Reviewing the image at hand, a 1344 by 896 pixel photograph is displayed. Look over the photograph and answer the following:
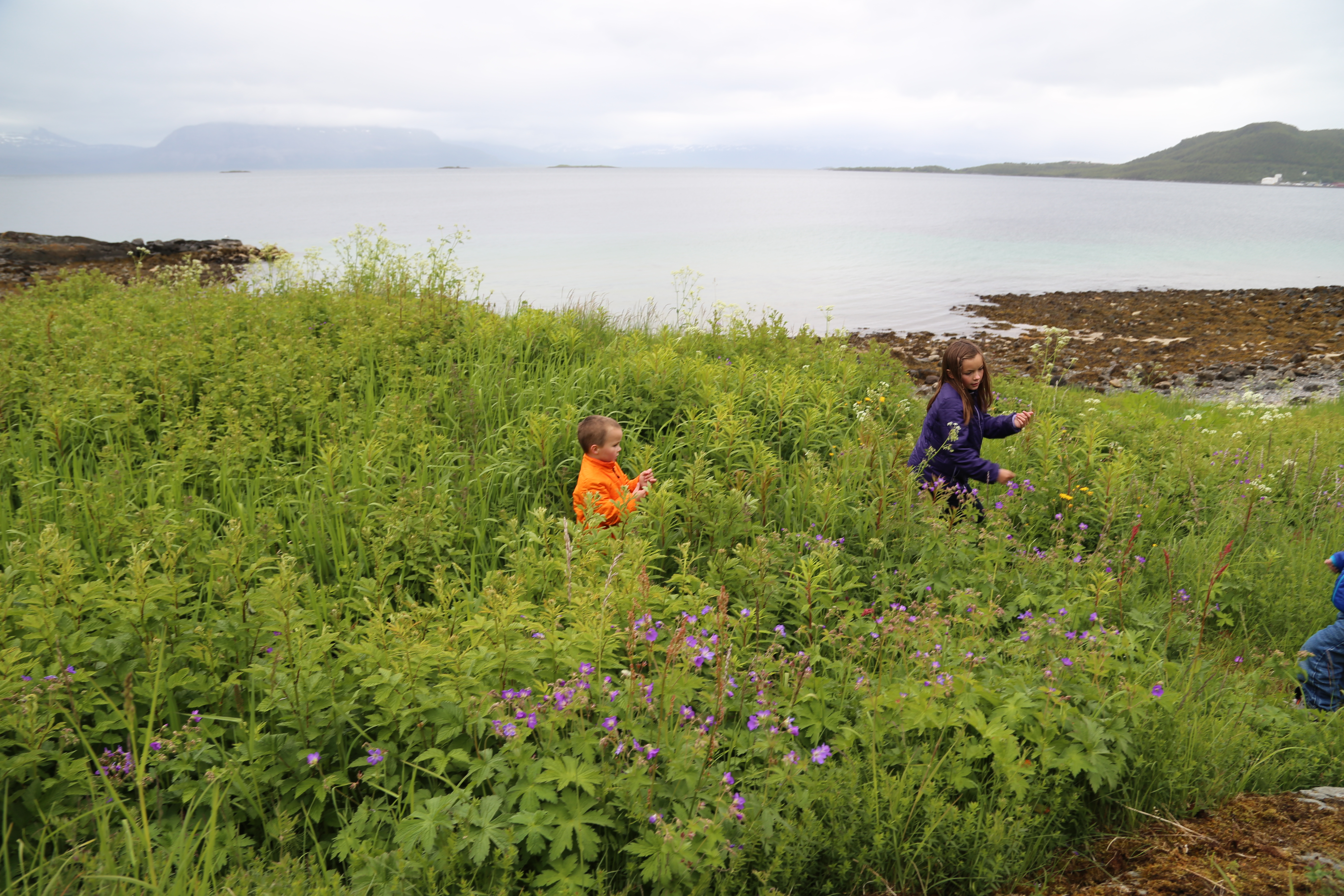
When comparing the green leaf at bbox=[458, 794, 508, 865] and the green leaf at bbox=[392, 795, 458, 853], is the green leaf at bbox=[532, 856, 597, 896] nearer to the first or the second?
the green leaf at bbox=[458, 794, 508, 865]

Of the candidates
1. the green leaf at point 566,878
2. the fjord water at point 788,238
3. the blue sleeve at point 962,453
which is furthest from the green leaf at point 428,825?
the fjord water at point 788,238

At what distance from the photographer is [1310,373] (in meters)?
15.6

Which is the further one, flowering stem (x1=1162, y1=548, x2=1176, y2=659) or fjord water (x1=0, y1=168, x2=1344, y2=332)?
fjord water (x1=0, y1=168, x2=1344, y2=332)

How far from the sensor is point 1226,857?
2.30 metres

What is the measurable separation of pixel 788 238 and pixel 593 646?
49.0m

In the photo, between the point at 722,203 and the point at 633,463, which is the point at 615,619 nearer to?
the point at 633,463

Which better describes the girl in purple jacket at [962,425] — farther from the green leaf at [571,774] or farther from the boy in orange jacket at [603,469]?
the green leaf at [571,774]

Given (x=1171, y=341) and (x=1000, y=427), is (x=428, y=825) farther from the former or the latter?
(x=1171, y=341)

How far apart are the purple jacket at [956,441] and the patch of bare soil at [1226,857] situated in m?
3.28

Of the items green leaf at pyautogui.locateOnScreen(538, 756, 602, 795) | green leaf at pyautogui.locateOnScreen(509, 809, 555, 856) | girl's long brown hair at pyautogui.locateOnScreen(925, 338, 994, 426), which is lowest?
green leaf at pyautogui.locateOnScreen(509, 809, 555, 856)

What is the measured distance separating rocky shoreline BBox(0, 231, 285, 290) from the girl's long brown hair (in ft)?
44.4

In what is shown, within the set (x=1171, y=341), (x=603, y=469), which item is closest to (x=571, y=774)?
(x=603, y=469)

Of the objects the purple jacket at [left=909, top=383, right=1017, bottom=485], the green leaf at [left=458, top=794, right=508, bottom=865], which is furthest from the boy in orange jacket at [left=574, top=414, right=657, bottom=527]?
the green leaf at [left=458, top=794, right=508, bottom=865]

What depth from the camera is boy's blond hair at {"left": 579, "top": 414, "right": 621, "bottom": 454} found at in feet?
16.8
